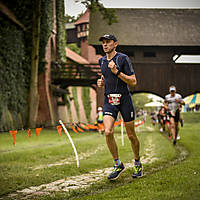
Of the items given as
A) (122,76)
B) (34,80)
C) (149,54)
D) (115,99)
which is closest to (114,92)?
(115,99)

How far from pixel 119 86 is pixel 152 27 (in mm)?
27392

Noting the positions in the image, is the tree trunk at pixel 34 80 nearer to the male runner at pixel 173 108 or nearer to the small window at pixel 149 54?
the small window at pixel 149 54

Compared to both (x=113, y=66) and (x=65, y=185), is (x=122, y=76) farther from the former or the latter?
(x=65, y=185)

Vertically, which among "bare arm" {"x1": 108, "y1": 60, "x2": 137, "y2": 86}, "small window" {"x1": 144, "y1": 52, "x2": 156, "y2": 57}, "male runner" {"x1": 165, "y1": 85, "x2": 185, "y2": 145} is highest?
"small window" {"x1": 144, "y1": 52, "x2": 156, "y2": 57}

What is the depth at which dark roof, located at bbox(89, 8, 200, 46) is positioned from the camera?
2902cm

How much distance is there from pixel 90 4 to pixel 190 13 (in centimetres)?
1514

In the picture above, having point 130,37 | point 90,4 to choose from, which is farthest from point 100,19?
point 90,4

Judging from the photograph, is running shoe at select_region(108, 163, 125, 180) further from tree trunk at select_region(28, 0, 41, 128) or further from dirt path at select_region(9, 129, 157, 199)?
tree trunk at select_region(28, 0, 41, 128)

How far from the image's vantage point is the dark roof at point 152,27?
29016 mm

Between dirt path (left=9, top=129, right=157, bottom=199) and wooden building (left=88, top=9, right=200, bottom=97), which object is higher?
wooden building (left=88, top=9, right=200, bottom=97)

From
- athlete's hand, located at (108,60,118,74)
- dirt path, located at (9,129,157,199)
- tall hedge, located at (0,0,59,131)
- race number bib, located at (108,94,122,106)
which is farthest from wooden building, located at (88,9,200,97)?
athlete's hand, located at (108,60,118,74)

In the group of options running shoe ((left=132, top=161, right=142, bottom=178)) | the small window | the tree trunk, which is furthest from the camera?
the small window

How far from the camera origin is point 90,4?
22.7 meters

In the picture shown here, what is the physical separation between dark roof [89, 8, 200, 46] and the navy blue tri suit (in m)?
22.8
